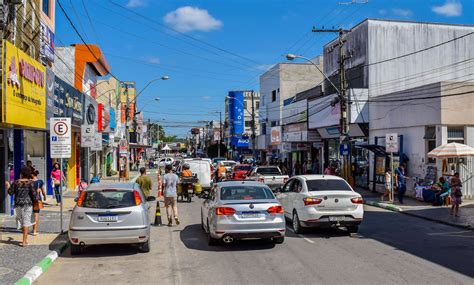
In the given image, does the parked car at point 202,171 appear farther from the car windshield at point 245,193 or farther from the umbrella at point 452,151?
the car windshield at point 245,193

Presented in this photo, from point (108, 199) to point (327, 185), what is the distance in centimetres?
596

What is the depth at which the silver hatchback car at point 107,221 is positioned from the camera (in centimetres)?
1076

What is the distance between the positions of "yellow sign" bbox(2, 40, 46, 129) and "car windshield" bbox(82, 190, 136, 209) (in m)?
3.89

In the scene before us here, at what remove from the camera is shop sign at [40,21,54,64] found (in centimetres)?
2200

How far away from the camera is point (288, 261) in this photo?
1007cm

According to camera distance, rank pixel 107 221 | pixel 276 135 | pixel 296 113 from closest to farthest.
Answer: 1. pixel 107 221
2. pixel 296 113
3. pixel 276 135

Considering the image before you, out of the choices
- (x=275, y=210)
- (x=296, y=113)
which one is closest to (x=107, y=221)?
(x=275, y=210)

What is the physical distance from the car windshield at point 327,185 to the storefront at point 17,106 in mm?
8149

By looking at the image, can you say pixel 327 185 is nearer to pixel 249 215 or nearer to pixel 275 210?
pixel 275 210

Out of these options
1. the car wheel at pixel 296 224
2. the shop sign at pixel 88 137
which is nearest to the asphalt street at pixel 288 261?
the car wheel at pixel 296 224

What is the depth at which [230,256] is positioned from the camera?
10703 mm

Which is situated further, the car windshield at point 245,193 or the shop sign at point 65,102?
the shop sign at point 65,102

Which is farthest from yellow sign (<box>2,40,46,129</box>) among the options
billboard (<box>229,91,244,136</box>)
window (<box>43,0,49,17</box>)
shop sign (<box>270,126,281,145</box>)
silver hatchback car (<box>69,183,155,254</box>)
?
billboard (<box>229,91,244,136</box>)

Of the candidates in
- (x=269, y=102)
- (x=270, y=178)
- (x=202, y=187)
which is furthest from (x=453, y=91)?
(x=269, y=102)
